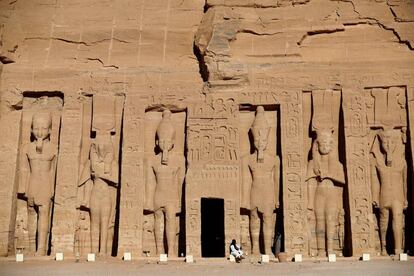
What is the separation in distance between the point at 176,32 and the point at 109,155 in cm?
373

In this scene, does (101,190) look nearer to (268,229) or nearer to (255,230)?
(255,230)

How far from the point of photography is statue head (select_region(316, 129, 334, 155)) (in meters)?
12.8

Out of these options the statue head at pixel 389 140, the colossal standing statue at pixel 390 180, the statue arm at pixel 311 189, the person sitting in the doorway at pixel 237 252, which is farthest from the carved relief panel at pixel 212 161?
the statue head at pixel 389 140

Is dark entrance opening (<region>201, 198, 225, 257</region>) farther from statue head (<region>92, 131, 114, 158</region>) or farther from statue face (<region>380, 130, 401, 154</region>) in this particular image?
statue face (<region>380, 130, 401, 154</region>)

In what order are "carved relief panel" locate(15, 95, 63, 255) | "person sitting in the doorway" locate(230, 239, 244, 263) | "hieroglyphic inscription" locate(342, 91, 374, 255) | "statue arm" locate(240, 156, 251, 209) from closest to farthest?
"person sitting in the doorway" locate(230, 239, 244, 263)
"hieroglyphic inscription" locate(342, 91, 374, 255)
"statue arm" locate(240, 156, 251, 209)
"carved relief panel" locate(15, 95, 63, 255)

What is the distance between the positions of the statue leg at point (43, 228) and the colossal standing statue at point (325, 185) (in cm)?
632

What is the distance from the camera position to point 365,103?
42.6ft

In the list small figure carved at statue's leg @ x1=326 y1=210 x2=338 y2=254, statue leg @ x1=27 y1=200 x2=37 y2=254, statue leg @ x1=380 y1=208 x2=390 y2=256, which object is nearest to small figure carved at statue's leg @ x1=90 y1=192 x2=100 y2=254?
statue leg @ x1=27 y1=200 x2=37 y2=254

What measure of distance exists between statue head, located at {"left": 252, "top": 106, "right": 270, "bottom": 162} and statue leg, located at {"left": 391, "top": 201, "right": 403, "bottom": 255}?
326 cm

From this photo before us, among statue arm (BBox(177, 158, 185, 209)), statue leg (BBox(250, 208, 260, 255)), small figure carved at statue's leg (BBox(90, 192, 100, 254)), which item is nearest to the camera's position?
statue leg (BBox(250, 208, 260, 255))

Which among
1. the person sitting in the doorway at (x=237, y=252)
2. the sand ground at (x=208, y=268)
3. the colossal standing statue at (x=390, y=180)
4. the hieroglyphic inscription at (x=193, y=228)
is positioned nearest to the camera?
the sand ground at (x=208, y=268)

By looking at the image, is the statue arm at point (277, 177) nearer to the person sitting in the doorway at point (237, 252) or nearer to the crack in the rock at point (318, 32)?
the person sitting in the doorway at point (237, 252)

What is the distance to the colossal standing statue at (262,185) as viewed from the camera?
41.3 feet

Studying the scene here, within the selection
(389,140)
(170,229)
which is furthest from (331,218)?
(170,229)
